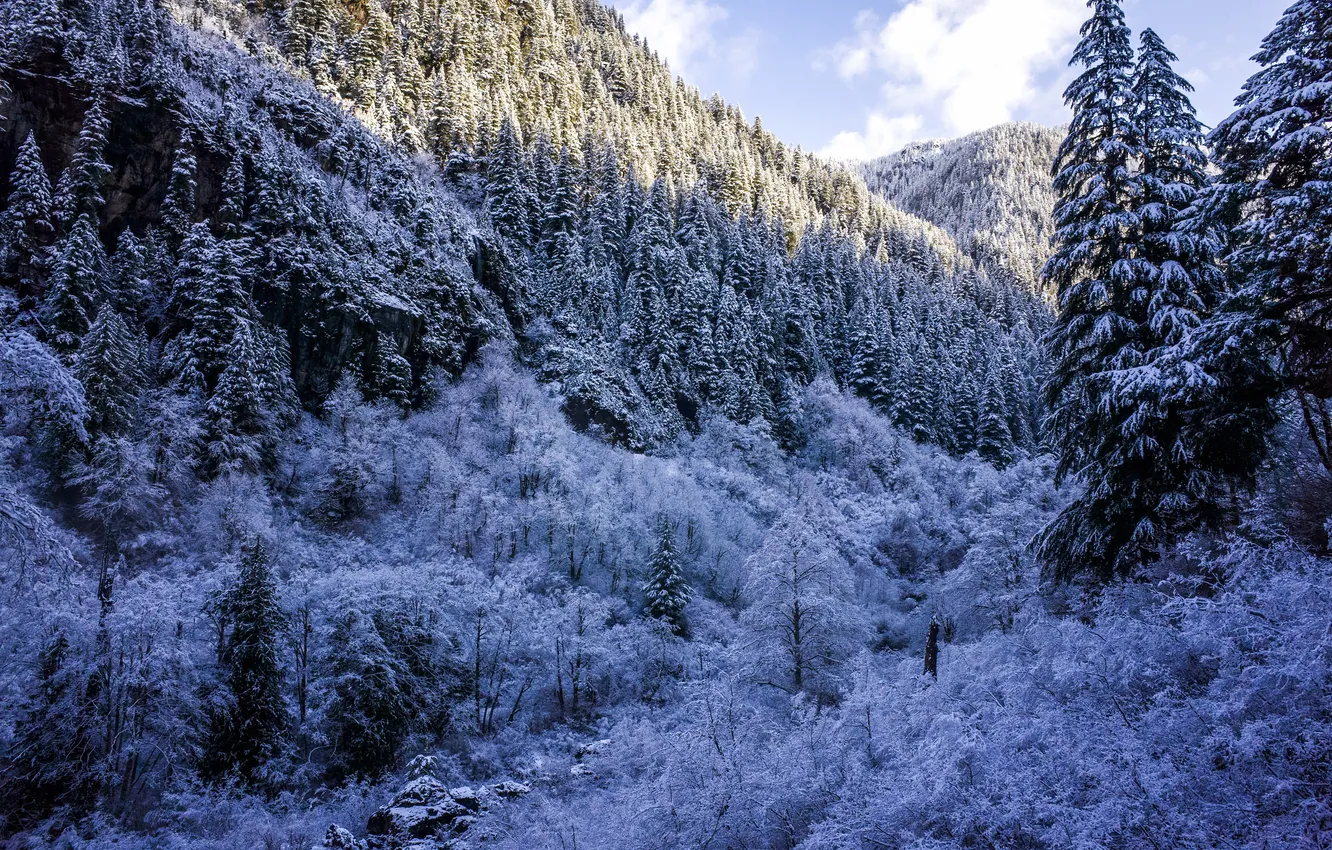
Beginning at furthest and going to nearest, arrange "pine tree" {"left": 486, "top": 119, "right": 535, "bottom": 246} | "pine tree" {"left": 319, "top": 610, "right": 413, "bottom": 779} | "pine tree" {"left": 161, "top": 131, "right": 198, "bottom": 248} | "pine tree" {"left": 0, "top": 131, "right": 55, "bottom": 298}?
"pine tree" {"left": 486, "top": 119, "right": 535, "bottom": 246} < "pine tree" {"left": 161, "top": 131, "right": 198, "bottom": 248} < "pine tree" {"left": 0, "top": 131, "right": 55, "bottom": 298} < "pine tree" {"left": 319, "top": 610, "right": 413, "bottom": 779}

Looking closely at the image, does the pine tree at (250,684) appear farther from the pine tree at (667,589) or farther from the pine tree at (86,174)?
the pine tree at (86,174)

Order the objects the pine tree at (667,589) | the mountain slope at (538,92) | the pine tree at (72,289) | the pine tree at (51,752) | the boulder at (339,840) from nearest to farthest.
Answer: the boulder at (339,840) < the pine tree at (51,752) < the pine tree at (72,289) < the pine tree at (667,589) < the mountain slope at (538,92)

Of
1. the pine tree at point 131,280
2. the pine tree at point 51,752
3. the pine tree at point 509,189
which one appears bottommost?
the pine tree at point 51,752

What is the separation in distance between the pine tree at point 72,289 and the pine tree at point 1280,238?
44.9 metres

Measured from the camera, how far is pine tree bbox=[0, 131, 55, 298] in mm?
34969

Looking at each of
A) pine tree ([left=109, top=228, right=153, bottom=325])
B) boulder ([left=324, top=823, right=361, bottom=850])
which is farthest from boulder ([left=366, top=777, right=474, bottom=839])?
pine tree ([left=109, top=228, right=153, bottom=325])

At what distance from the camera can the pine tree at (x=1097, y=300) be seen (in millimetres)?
12859

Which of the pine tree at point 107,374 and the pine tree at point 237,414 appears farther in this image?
the pine tree at point 237,414

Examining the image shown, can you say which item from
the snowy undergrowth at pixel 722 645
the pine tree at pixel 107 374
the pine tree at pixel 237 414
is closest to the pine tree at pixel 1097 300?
the snowy undergrowth at pixel 722 645

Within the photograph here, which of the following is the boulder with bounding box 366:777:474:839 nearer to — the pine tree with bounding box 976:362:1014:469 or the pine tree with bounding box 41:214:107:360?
the pine tree with bounding box 41:214:107:360

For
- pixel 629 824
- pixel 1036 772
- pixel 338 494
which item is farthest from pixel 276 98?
pixel 1036 772

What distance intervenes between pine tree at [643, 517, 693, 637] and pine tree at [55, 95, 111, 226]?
4062 cm

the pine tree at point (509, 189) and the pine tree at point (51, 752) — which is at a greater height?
the pine tree at point (509, 189)

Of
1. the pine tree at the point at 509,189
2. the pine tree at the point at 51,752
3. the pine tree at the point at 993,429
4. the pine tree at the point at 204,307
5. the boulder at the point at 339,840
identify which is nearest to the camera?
the boulder at the point at 339,840
